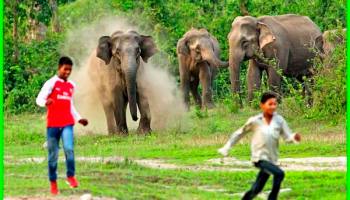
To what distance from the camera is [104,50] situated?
2511 centimetres

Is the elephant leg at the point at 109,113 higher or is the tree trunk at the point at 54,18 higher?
the tree trunk at the point at 54,18

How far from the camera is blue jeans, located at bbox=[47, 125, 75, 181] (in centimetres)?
1463

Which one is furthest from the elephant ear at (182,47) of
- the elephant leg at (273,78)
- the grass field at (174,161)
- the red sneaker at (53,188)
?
the red sneaker at (53,188)

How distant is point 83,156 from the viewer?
20.4 m

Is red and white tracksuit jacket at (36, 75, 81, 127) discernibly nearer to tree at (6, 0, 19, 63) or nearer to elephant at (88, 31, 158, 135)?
elephant at (88, 31, 158, 135)

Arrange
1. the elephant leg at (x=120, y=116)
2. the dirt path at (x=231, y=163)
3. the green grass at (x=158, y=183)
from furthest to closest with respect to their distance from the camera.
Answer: the elephant leg at (x=120, y=116), the dirt path at (x=231, y=163), the green grass at (x=158, y=183)

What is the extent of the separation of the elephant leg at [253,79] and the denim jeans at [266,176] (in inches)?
640

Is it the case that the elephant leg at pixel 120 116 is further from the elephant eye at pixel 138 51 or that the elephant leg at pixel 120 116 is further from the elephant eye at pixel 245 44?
the elephant eye at pixel 245 44

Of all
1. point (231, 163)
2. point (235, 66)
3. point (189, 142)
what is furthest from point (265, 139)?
point (235, 66)

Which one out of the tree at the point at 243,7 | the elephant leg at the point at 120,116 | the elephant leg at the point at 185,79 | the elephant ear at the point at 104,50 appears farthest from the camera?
the tree at the point at 243,7

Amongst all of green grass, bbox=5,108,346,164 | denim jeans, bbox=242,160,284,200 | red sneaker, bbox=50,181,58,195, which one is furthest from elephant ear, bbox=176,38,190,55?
denim jeans, bbox=242,160,284,200

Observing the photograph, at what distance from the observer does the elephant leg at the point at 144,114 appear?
24.5m

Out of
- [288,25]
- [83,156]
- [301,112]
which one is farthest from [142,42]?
[288,25]

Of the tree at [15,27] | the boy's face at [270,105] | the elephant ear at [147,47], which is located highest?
the tree at [15,27]
